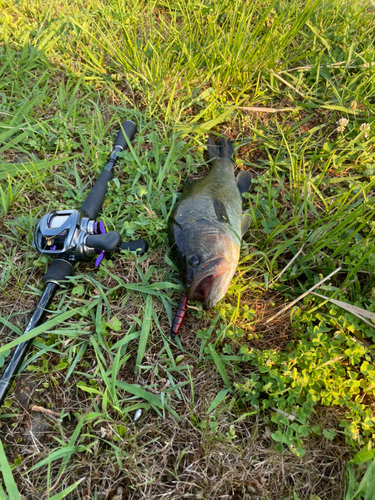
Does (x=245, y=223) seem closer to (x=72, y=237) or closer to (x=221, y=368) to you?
(x=221, y=368)

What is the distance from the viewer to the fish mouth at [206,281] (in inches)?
96.3

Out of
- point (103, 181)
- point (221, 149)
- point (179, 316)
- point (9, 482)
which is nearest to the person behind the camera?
point (9, 482)

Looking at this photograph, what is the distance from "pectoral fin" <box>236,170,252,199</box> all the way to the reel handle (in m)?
1.22

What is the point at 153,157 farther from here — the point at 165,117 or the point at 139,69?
the point at 139,69

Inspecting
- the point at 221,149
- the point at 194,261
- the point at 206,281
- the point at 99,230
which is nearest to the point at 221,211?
the point at 194,261

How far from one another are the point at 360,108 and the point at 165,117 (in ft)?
7.21

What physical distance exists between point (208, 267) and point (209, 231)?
0.34 m

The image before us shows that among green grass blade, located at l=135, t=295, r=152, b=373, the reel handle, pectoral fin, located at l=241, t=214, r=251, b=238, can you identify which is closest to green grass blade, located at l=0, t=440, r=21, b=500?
green grass blade, located at l=135, t=295, r=152, b=373

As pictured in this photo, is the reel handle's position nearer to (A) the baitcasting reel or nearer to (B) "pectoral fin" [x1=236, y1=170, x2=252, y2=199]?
(A) the baitcasting reel

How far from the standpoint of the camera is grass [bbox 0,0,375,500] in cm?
211

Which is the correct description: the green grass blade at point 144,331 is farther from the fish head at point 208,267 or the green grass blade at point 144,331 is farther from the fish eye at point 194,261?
the fish eye at point 194,261

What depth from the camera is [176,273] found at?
2.77 m

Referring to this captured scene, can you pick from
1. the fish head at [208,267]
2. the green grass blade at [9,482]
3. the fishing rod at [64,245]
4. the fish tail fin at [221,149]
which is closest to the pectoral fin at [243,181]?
the fish tail fin at [221,149]

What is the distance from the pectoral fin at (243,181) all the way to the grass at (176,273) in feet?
0.31
